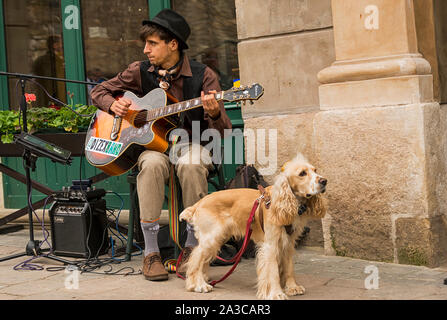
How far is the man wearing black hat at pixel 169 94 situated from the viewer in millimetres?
4613

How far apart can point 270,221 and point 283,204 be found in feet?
0.51

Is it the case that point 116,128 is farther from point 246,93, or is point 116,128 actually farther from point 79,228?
point 246,93

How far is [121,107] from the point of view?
4953 mm

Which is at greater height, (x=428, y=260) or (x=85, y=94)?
(x=85, y=94)

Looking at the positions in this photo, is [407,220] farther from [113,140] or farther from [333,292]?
[113,140]

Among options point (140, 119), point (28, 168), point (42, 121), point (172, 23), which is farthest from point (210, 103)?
point (42, 121)

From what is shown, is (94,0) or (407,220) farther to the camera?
(94,0)

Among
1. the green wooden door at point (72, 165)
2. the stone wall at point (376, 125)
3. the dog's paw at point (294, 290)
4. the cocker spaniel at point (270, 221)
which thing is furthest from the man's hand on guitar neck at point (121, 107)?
the green wooden door at point (72, 165)

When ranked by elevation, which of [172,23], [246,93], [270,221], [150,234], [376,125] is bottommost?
[150,234]

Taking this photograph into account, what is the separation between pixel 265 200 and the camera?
13.0 ft

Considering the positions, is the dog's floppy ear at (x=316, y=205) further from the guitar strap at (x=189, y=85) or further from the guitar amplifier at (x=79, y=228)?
the guitar amplifier at (x=79, y=228)

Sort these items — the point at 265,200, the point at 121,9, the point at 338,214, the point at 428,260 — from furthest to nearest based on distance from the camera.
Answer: the point at 121,9, the point at 338,214, the point at 428,260, the point at 265,200

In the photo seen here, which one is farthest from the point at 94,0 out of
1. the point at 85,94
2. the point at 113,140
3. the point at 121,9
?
the point at 113,140
